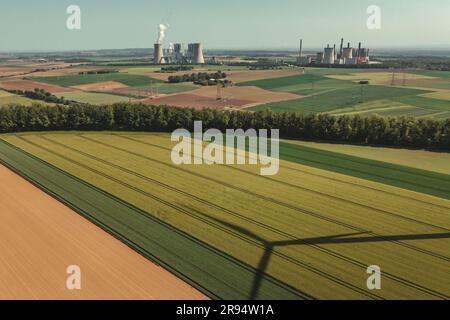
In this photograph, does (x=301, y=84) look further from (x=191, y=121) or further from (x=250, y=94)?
(x=191, y=121)

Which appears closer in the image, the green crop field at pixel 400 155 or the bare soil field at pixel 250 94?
the green crop field at pixel 400 155

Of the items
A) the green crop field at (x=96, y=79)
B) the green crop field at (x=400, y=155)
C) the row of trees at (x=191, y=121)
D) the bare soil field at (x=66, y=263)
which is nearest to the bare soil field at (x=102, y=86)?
the green crop field at (x=96, y=79)

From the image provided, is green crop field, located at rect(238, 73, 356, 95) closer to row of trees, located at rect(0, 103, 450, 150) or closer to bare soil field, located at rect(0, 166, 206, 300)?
row of trees, located at rect(0, 103, 450, 150)

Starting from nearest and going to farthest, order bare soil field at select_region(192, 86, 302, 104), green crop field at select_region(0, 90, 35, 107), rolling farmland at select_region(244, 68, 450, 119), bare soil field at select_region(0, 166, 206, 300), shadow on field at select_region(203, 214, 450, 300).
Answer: bare soil field at select_region(0, 166, 206, 300) < shadow on field at select_region(203, 214, 450, 300) < rolling farmland at select_region(244, 68, 450, 119) < green crop field at select_region(0, 90, 35, 107) < bare soil field at select_region(192, 86, 302, 104)

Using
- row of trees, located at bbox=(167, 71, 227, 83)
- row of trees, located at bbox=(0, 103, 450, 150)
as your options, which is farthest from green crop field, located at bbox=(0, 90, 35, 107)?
row of trees, located at bbox=(167, 71, 227, 83)

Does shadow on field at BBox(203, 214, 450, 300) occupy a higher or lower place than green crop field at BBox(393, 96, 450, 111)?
lower

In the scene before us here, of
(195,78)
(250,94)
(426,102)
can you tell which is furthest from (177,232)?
(195,78)

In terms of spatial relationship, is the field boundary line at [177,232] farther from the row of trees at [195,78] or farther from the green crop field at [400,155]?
the row of trees at [195,78]
